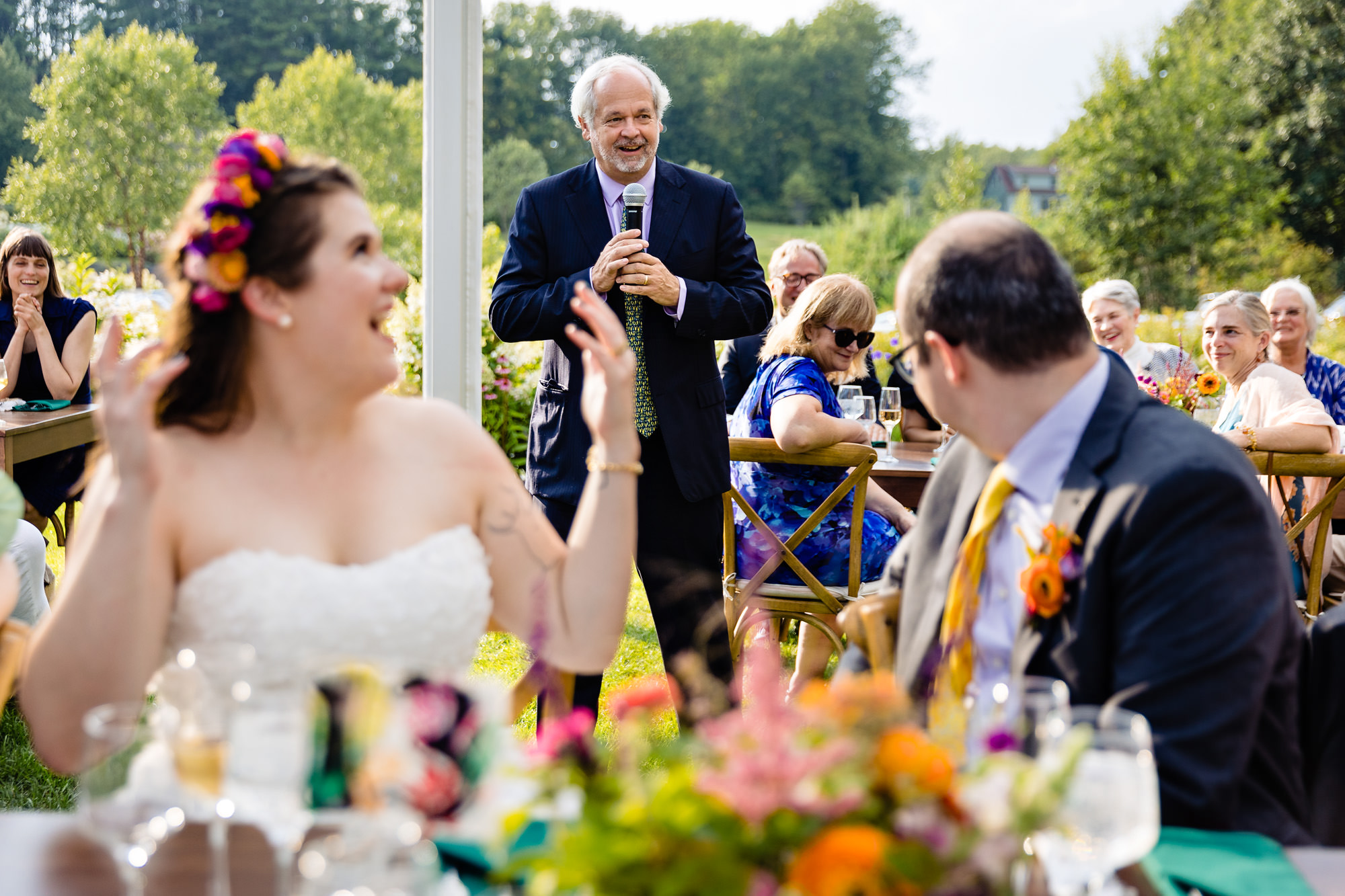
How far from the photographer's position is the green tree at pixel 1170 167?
2664 cm

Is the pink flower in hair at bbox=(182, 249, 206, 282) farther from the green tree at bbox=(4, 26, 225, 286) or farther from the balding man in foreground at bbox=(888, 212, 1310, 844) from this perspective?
the green tree at bbox=(4, 26, 225, 286)

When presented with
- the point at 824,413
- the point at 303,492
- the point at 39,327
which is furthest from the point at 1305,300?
the point at 39,327

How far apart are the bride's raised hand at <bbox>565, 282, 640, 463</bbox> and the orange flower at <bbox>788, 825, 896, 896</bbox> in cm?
96

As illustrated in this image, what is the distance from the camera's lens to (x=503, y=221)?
2183cm

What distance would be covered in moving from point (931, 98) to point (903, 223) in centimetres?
697

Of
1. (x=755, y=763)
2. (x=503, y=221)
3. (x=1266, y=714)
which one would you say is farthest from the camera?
(x=503, y=221)

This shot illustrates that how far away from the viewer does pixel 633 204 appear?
317 centimetres

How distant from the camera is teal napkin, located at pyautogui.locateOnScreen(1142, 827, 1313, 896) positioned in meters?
1.06

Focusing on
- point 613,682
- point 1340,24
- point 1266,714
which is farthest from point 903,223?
point 1266,714

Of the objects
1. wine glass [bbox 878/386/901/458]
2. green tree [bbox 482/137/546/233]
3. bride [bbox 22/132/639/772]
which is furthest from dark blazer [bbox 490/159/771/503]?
green tree [bbox 482/137/546/233]

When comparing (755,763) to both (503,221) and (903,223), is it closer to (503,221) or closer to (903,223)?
(503,221)

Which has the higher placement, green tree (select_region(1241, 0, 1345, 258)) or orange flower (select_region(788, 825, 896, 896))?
green tree (select_region(1241, 0, 1345, 258))

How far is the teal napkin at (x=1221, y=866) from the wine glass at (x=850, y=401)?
319cm

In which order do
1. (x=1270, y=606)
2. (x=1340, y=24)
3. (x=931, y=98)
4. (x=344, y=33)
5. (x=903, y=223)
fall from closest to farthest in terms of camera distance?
1. (x=1270, y=606)
2. (x=344, y=33)
3. (x=1340, y=24)
4. (x=903, y=223)
5. (x=931, y=98)
